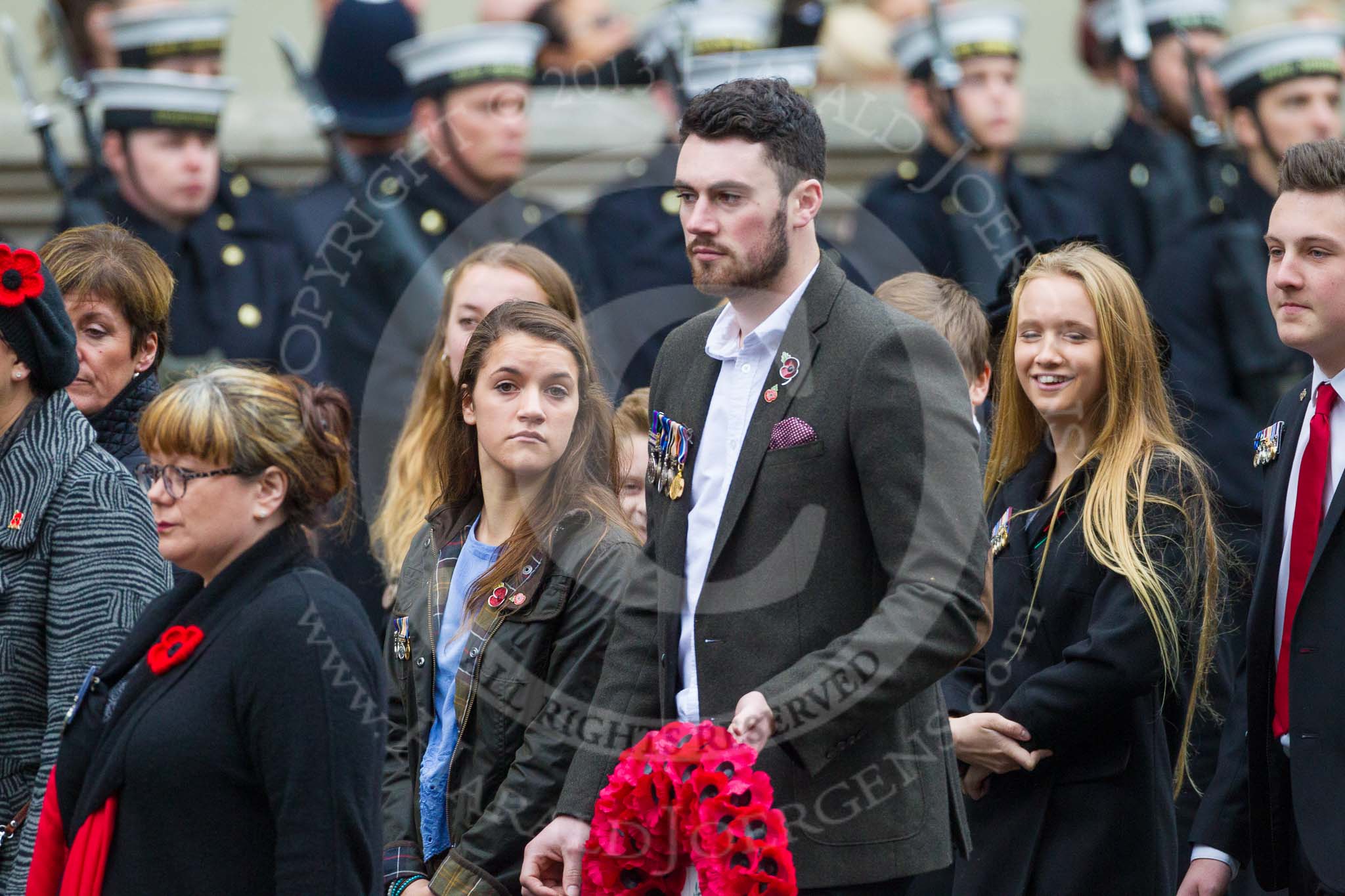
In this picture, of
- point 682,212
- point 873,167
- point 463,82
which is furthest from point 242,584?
point 873,167

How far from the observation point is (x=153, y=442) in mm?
3744

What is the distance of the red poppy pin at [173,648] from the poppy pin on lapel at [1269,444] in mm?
2201

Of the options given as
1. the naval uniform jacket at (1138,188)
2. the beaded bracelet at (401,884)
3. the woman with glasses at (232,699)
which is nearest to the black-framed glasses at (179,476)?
the woman with glasses at (232,699)

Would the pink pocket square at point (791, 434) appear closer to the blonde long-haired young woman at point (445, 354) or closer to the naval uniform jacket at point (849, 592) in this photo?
the naval uniform jacket at point (849, 592)

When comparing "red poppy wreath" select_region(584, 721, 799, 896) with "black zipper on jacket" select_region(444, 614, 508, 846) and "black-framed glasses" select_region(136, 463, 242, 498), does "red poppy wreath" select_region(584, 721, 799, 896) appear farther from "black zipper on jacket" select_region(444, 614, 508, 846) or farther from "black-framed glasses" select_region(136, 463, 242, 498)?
"black-framed glasses" select_region(136, 463, 242, 498)

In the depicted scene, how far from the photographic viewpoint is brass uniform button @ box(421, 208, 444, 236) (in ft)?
24.0

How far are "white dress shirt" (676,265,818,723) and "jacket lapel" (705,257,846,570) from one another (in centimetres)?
2

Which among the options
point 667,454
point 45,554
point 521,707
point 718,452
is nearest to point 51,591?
point 45,554

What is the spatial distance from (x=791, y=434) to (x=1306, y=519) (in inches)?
46.3

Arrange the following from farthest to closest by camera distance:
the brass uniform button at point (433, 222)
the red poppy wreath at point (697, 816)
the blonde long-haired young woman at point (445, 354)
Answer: the brass uniform button at point (433, 222)
the blonde long-haired young woman at point (445, 354)
the red poppy wreath at point (697, 816)

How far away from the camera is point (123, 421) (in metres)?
4.64

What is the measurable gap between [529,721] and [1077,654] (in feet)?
4.01

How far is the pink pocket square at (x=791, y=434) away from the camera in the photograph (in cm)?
340

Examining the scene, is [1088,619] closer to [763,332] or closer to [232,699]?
[763,332]
